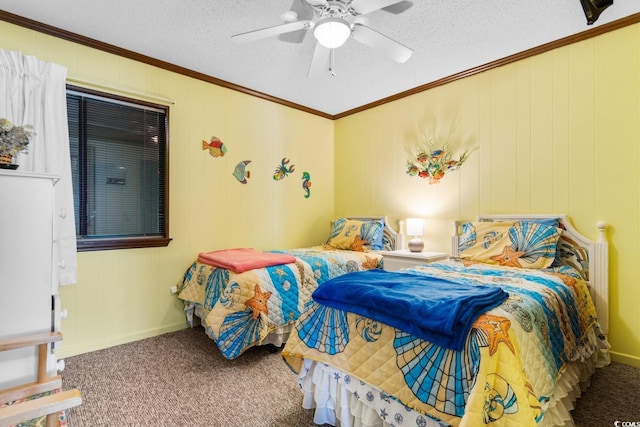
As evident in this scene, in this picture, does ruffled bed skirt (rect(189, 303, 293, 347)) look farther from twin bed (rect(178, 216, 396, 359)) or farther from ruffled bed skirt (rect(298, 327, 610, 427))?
ruffled bed skirt (rect(298, 327, 610, 427))

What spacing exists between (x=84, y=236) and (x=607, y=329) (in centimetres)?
419

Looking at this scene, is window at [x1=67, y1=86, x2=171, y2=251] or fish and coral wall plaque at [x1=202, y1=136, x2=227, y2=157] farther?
fish and coral wall plaque at [x1=202, y1=136, x2=227, y2=157]

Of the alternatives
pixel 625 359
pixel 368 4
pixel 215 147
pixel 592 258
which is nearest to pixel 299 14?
pixel 368 4

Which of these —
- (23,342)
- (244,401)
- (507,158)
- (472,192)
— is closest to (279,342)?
(244,401)

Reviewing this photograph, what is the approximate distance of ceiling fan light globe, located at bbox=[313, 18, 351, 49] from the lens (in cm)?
182

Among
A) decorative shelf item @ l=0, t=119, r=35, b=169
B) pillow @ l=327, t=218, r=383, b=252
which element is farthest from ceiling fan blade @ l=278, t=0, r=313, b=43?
pillow @ l=327, t=218, r=383, b=252

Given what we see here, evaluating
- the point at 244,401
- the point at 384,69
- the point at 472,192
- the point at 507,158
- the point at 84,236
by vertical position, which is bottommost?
the point at 244,401

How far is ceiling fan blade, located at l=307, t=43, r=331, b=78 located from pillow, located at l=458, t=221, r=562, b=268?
193 cm

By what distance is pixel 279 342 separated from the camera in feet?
8.46

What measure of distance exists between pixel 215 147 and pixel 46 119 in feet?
4.56

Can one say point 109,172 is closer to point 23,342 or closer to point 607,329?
point 23,342

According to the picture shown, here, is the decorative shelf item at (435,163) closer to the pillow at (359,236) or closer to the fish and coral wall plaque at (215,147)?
the pillow at (359,236)

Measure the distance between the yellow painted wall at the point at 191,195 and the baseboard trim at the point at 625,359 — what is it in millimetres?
3140

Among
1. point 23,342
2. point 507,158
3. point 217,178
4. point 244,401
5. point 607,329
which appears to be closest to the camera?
point 23,342
